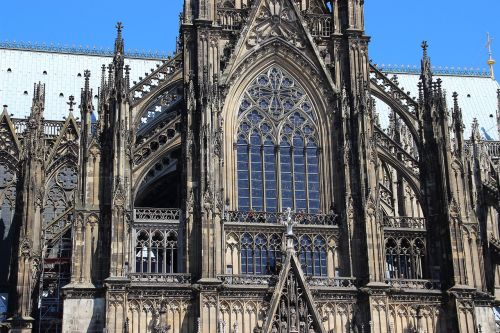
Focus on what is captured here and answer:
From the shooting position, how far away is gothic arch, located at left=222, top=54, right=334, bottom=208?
4228cm

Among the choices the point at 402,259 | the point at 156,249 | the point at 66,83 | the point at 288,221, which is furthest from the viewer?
the point at 66,83

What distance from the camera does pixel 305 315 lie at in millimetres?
39000

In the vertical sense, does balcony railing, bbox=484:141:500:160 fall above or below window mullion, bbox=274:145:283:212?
above

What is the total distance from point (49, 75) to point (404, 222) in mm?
26615

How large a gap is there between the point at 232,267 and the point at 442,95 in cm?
1251

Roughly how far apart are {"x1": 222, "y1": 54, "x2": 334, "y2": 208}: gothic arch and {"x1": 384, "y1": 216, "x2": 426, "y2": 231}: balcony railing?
286cm

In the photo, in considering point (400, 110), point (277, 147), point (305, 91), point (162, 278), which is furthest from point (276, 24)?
point (162, 278)

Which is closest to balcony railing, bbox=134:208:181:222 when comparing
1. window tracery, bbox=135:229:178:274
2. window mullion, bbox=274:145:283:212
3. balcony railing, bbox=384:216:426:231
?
window tracery, bbox=135:229:178:274

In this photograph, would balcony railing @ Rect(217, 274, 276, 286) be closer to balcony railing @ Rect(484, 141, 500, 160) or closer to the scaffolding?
the scaffolding

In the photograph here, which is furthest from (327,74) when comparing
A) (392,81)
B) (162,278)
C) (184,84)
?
(162,278)

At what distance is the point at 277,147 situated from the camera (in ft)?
141

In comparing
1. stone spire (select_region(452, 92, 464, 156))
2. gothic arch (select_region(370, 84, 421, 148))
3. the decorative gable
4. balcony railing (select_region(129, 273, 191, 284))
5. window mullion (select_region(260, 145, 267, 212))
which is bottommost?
the decorative gable

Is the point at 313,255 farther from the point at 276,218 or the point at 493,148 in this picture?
the point at 493,148

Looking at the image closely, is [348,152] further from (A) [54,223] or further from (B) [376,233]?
(A) [54,223]
